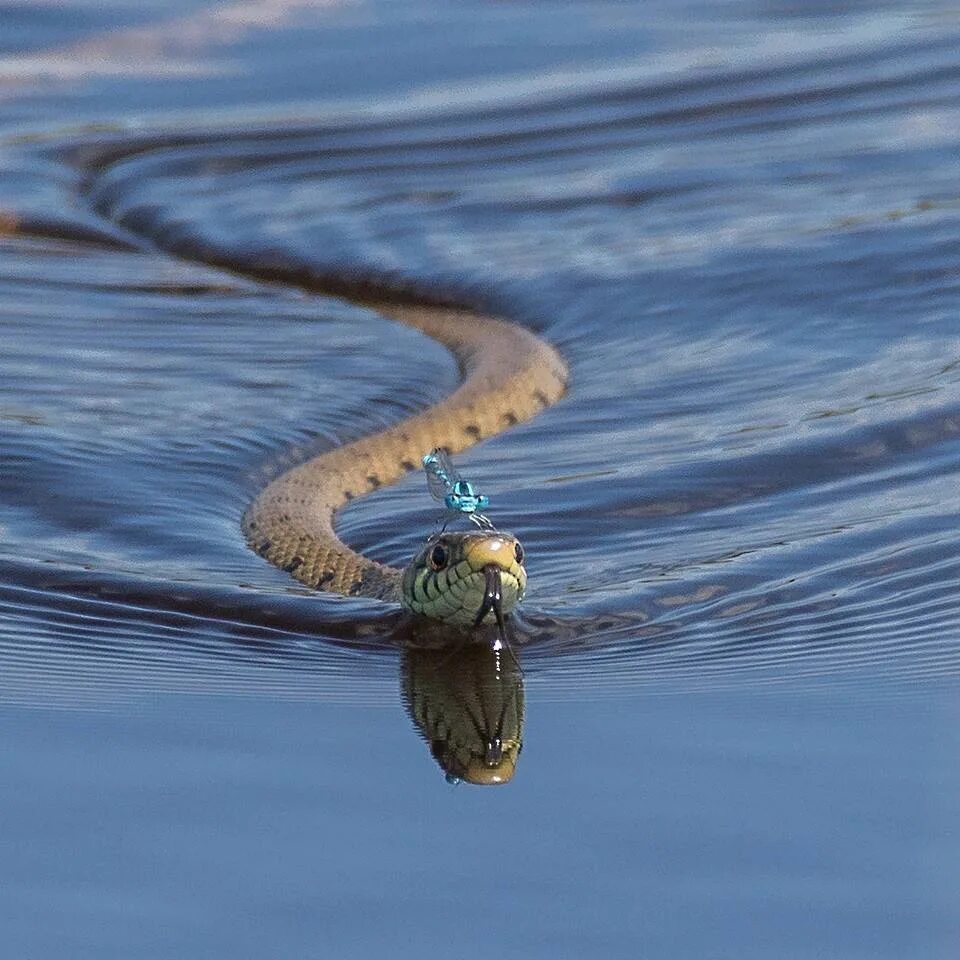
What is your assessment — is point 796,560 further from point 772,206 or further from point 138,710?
point 772,206

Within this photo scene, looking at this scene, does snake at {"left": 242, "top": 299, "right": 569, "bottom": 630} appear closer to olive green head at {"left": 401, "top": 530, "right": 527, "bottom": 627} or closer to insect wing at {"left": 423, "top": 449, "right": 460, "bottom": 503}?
olive green head at {"left": 401, "top": 530, "right": 527, "bottom": 627}

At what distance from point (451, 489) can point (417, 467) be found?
1.57 metres

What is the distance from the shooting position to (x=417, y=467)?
7000mm

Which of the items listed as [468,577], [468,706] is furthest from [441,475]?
[468,706]

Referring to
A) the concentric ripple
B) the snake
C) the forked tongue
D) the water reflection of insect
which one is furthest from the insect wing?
the forked tongue

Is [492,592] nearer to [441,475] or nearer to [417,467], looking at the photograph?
[441,475]

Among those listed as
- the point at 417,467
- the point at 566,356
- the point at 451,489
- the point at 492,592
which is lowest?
the point at 492,592

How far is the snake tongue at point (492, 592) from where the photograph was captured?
4848mm

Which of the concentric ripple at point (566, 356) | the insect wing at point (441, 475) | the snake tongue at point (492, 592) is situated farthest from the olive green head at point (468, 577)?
the insect wing at point (441, 475)

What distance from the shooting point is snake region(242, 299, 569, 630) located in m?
4.94

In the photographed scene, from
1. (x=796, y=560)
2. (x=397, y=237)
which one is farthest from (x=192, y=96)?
(x=796, y=560)

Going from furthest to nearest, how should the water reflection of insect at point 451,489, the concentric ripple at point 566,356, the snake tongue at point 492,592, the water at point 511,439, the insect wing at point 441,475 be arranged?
the insect wing at point 441,475, the water reflection of insect at point 451,489, the concentric ripple at point 566,356, the snake tongue at point 492,592, the water at point 511,439

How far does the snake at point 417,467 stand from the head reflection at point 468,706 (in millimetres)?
113

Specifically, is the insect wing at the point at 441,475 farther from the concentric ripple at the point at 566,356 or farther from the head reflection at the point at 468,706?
the head reflection at the point at 468,706
